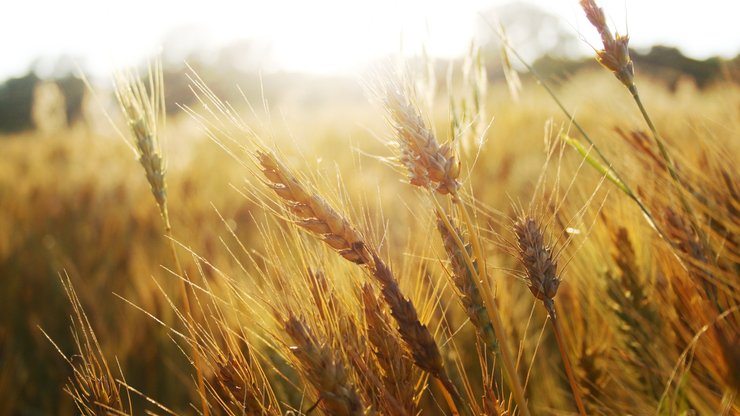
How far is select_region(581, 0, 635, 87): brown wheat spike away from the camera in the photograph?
0.67 m

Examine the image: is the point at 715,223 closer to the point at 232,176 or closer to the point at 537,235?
the point at 537,235

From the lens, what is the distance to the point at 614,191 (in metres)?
0.96

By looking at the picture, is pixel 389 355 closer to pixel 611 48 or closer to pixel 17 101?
pixel 611 48

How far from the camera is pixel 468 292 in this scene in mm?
642

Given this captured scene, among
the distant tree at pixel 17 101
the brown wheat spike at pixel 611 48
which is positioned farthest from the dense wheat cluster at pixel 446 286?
the distant tree at pixel 17 101

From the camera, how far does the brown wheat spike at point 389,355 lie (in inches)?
23.9

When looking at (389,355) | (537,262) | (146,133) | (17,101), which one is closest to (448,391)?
(389,355)

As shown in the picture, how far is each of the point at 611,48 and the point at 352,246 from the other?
434 millimetres

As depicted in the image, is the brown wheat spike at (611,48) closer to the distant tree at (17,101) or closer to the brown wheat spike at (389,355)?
the brown wheat spike at (389,355)

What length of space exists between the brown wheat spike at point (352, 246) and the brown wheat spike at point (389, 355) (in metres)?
0.04

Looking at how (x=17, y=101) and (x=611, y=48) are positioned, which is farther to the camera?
(x=17, y=101)

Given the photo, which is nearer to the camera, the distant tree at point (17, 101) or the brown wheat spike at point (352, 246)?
the brown wheat spike at point (352, 246)

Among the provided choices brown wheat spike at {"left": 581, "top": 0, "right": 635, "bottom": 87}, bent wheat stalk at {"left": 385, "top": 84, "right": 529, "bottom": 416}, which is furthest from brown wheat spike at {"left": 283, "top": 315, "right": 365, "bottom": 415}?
brown wheat spike at {"left": 581, "top": 0, "right": 635, "bottom": 87}

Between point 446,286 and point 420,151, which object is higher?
point 420,151
